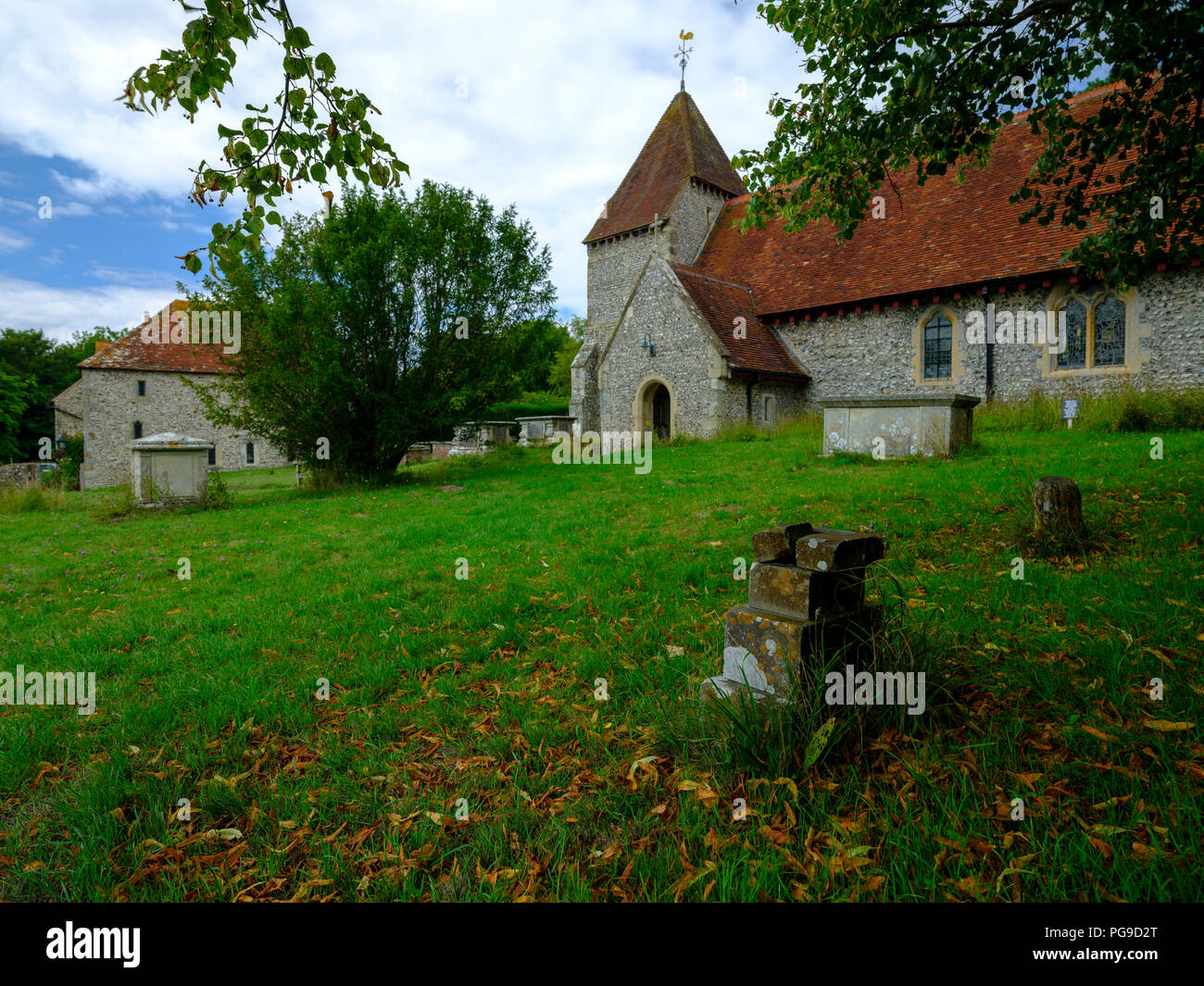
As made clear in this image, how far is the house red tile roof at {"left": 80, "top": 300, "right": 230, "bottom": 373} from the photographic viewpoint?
33344 millimetres

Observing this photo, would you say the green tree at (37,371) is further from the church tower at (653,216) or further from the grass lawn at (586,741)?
the grass lawn at (586,741)

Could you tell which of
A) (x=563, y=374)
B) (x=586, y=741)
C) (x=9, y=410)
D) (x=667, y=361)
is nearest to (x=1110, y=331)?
(x=667, y=361)

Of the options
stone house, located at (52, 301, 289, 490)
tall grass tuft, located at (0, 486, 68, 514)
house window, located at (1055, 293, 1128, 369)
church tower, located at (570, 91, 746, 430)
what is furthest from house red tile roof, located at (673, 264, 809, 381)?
stone house, located at (52, 301, 289, 490)

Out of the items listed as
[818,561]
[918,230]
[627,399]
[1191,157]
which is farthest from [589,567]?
[918,230]

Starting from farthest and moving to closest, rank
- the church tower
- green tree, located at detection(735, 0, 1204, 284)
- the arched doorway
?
the church tower → the arched doorway → green tree, located at detection(735, 0, 1204, 284)

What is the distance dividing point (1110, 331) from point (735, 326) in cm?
947

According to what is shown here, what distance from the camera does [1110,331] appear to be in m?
15.2

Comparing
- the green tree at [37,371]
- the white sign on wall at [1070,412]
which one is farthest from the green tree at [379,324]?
the green tree at [37,371]

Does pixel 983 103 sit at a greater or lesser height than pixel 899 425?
greater

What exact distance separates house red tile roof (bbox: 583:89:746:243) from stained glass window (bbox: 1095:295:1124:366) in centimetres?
1547

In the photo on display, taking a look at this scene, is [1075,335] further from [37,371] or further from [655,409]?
[37,371]

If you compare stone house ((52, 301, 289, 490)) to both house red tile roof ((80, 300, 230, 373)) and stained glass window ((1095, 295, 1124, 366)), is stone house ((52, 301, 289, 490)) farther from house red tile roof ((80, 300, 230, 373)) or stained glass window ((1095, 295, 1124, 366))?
stained glass window ((1095, 295, 1124, 366))
